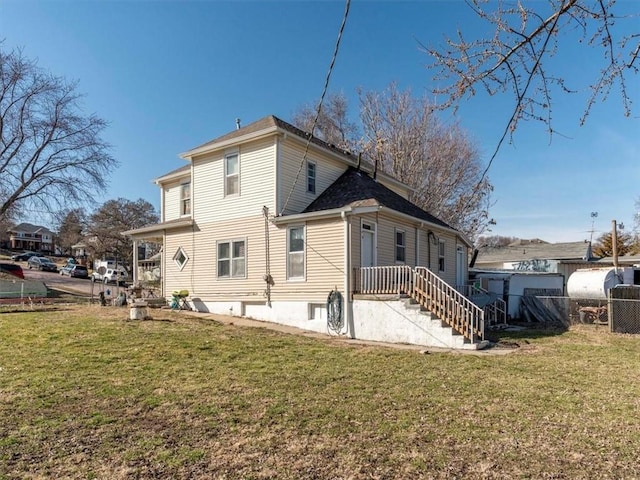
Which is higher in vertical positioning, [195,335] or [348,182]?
[348,182]

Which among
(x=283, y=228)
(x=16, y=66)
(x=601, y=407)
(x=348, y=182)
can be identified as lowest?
(x=601, y=407)

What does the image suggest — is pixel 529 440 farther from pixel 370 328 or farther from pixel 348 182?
pixel 348 182

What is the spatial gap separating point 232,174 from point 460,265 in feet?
35.8

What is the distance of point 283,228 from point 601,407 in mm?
10032

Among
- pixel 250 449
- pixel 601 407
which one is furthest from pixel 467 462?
pixel 601 407

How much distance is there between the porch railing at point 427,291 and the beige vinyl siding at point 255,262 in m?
0.89

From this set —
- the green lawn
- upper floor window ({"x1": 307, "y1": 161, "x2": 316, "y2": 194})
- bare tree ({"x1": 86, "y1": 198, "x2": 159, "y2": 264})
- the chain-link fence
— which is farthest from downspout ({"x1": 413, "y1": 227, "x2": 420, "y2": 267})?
bare tree ({"x1": 86, "y1": 198, "x2": 159, "y2": 264})

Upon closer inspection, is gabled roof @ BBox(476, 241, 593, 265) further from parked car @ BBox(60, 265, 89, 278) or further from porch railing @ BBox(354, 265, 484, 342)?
parked car @ BBox(60, 265, 89, 278)

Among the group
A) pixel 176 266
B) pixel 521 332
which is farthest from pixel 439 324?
pixel 176 266

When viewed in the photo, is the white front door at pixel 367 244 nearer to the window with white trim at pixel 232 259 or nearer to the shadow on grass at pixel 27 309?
the window with white trim at pixel 232 259

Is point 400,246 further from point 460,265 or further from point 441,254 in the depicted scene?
point 460,265

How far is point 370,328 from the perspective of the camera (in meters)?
12.3

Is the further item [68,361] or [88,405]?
[68,361]

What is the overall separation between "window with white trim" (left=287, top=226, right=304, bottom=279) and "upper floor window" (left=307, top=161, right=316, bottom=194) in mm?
1962
